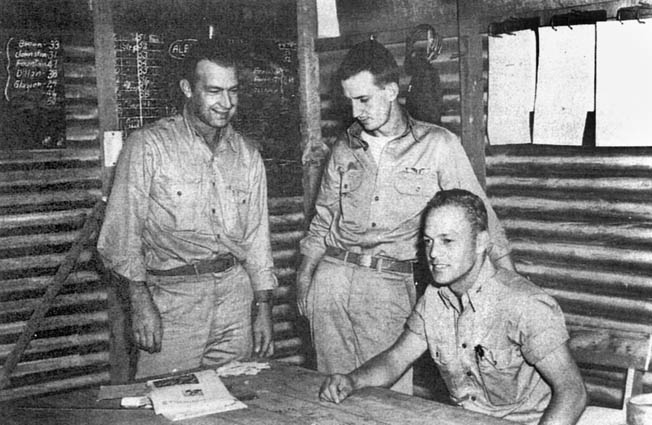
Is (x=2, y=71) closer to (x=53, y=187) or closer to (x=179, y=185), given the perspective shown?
(x=53, y=187)

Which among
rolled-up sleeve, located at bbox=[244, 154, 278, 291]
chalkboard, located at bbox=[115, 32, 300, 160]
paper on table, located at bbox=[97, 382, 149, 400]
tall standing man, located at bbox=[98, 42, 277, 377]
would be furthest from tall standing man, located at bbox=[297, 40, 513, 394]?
chalkboard, located at bbox=[115, 32, 300, 160]

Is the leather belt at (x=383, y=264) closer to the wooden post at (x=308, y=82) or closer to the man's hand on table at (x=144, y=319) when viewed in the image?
the man's hand on table at (x=144, y=319)

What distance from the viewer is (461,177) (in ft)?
13.9

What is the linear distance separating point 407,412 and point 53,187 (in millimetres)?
3321

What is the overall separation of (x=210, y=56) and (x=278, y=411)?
2.14 meters

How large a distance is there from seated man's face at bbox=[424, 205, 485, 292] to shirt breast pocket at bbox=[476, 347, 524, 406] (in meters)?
0.36

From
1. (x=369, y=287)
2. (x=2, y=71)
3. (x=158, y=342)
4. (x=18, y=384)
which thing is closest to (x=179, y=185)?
Answer: (x=158, y=342)

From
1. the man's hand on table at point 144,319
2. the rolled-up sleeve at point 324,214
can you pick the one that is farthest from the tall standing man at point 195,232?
the rolled-up sleeve at point 324,214

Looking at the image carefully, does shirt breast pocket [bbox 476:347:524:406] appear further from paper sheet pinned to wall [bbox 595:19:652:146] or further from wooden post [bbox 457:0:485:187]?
wooden post [bbox 457:0:485:187]

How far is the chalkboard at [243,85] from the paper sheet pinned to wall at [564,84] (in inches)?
91.3

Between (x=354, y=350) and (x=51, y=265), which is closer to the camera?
(x=354, y=350)

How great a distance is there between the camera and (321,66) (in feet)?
19.8

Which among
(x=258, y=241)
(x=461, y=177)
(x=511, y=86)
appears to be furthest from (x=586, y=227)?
(x=258, y=241)

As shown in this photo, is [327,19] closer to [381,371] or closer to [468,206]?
[468,206]
